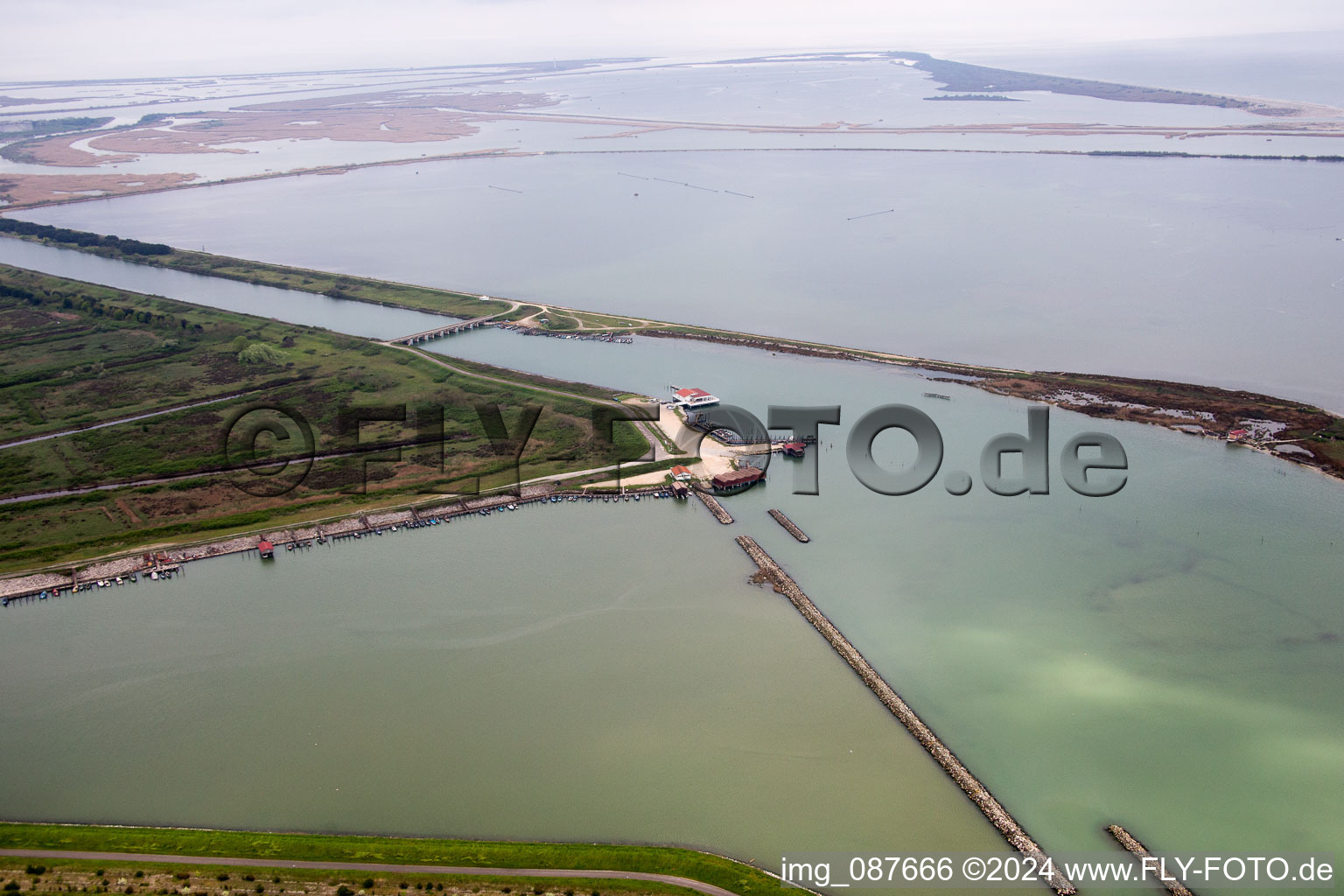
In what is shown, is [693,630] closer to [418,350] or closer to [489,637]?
[489,637]

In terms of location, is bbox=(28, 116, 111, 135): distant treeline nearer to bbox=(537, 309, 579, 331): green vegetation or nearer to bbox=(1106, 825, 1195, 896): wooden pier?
bbox=(537, 309, 579, 331): green vegetation

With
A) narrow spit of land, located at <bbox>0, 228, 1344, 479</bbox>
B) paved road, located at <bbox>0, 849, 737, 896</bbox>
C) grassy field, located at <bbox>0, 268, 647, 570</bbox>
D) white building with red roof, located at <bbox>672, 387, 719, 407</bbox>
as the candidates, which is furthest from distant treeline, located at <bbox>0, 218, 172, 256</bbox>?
paved road, located at <bbox>0, 849, 737, 896</bbox>

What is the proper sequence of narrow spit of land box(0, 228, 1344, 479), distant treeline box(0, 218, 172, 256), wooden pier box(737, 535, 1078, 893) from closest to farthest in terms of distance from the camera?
1. wooden pier box(737, 535, 1078, 893)
2. narrow spit of land box(0, 228, 1344, 479)
3. distant treeline box(0, 218, 172, 256)

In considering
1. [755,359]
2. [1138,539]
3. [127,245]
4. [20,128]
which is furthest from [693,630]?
[20,128]

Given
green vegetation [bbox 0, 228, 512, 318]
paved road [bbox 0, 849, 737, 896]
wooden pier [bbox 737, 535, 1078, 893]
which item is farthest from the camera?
green vegetation [bbox 0, 228, 512, 318]

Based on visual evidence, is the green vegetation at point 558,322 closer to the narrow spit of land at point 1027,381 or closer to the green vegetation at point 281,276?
the narrow spit of land at point 1027,381

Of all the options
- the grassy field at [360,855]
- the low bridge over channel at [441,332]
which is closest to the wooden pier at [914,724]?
the grassy field at [360,855]
